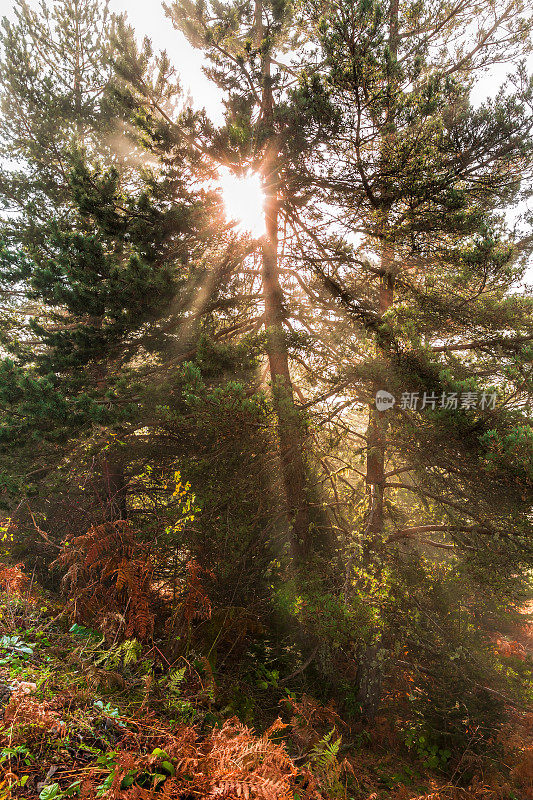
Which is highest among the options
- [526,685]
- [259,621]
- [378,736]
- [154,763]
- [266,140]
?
[266,140]

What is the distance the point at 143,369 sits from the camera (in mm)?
7785

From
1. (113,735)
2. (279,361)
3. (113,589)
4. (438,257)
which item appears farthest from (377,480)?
(113,735)

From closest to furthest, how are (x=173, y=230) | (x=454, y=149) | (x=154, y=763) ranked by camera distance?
(x=154, y=763) < (x=454, y=149) < (x=173, y=230)

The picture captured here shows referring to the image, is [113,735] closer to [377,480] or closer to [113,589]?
[113,589]

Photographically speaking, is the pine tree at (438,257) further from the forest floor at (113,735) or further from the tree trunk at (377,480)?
the forest floor at (113,735)

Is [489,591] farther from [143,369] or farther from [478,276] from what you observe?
[143,369]

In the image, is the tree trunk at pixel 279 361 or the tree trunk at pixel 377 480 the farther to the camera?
the tree trunk at pixel 377 480

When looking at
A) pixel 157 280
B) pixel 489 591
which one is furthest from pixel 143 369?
pixel 489 591

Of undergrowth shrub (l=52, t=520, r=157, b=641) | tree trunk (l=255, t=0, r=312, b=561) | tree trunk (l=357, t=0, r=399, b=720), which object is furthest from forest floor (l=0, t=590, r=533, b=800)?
tree trunk (l=255, t=0, r=312, b=561)

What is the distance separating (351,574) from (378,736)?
344 centimetres

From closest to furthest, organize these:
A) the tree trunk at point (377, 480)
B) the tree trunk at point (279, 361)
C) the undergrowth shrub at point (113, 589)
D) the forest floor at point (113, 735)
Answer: the forest floor at point (113, 735) < the undergrowth shrub at point (113, 589) < the tree trunk at point (279, 361) < the tree trunk at point (377, 480)

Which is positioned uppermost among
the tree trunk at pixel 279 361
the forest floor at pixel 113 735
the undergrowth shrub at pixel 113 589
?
the tree trunk at pixel 279 361

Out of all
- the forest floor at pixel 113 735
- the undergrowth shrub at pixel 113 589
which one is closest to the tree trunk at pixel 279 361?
the undergrowth shrub at pixel 113 589

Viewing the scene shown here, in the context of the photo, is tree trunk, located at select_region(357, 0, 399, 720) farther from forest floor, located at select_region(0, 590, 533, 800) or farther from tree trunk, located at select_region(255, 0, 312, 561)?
forest floor, located at select_region(0, 590, 533, 800)
